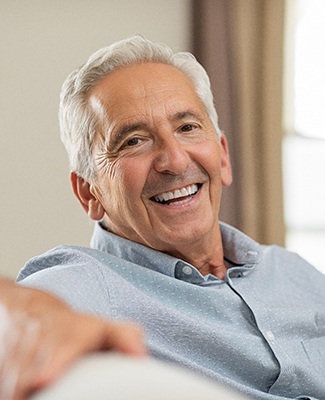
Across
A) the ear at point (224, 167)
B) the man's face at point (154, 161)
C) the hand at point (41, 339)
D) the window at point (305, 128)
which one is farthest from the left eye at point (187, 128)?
the window at point (305, 128)

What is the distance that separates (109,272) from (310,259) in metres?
2.86

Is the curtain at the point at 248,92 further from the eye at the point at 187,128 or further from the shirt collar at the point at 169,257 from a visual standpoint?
the eye at the point at 187,128

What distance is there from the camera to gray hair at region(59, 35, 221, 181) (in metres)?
2.14

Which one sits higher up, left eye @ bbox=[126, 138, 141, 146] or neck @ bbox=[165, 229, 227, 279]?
left eye @ bbox=[126, 138, 141, 146]

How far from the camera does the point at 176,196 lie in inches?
81.4

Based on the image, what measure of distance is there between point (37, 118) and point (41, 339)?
346 centimetres

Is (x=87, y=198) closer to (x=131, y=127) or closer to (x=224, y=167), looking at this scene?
(x=131, y=127)

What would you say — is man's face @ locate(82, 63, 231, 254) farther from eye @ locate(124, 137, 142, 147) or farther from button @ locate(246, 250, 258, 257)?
button @ locate(246, 250, 258, 257)

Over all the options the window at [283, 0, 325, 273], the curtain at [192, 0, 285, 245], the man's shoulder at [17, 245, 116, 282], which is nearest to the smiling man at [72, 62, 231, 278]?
the man's shoulder at [17, 245, 116, 282]

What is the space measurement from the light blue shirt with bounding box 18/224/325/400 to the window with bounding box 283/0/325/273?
7.05 feet

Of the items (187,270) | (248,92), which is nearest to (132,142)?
(187,270)

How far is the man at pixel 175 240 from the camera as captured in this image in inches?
74.3

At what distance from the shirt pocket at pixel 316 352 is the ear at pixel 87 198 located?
1.99 feet

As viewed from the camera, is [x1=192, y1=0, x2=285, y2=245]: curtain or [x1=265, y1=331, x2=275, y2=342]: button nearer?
[x1=265, y1=331, x2=275, y2=342]: button
